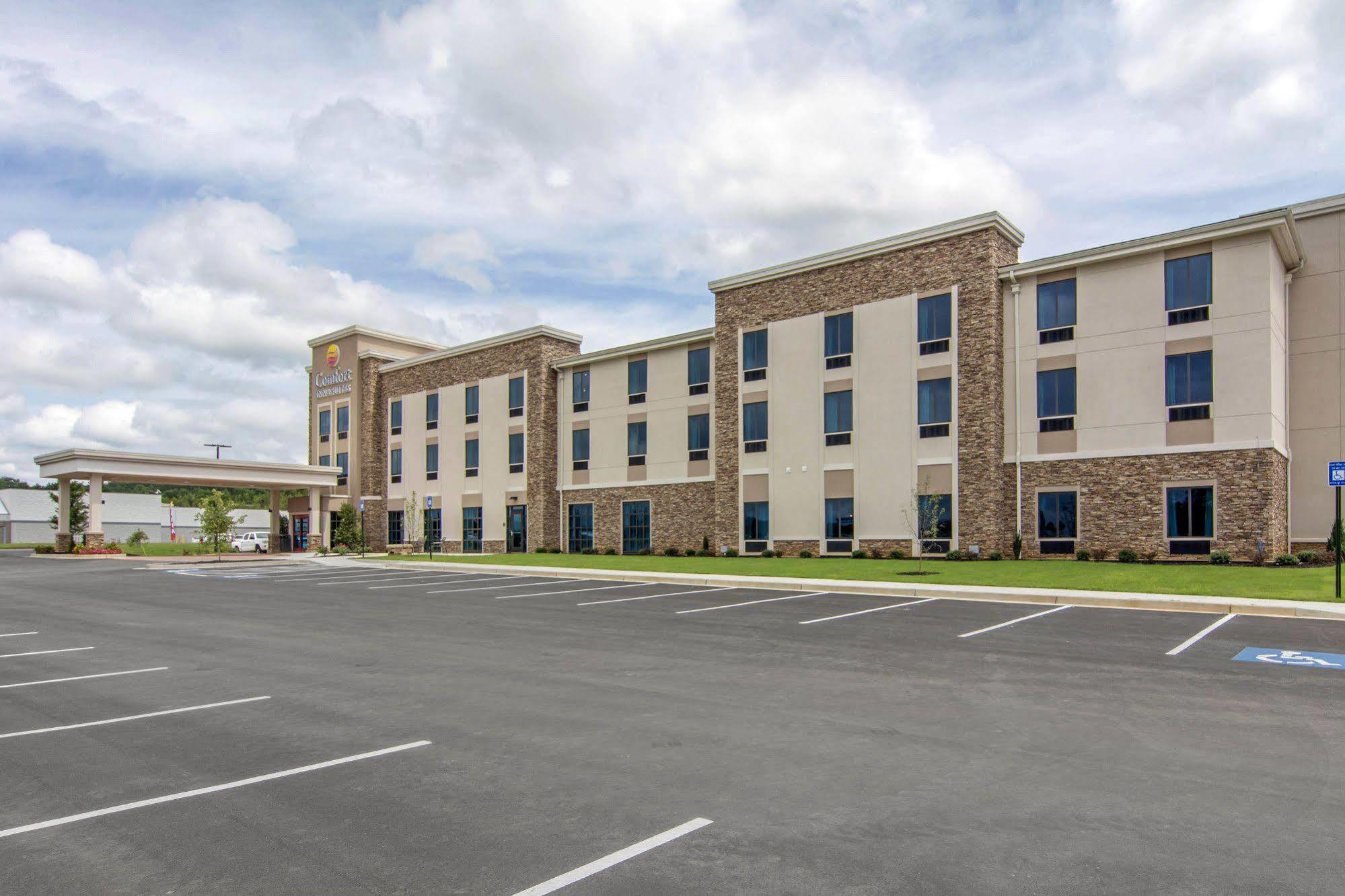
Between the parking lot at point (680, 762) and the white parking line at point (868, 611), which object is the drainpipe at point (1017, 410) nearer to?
the white parking line at point (868, 611)

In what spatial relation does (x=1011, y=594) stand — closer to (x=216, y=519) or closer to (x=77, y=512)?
(x=216, y=519)

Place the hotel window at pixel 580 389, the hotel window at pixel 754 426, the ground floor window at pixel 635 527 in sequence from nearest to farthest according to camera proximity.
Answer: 1. the hotel window at pixel 754 426
2. the ground floor window at pixel 635 527
3. the hotel window at pixel 580 389

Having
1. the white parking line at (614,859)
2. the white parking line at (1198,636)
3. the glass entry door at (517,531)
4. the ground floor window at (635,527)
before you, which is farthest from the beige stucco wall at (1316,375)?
the glass entry door at (517,531)

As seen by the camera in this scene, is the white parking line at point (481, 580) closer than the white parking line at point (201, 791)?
No

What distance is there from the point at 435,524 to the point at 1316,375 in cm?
4235

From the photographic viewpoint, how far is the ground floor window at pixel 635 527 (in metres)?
40.2

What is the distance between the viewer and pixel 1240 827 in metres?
4.93

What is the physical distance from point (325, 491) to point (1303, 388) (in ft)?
171

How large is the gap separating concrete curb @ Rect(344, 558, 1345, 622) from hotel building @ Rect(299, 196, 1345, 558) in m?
8.21

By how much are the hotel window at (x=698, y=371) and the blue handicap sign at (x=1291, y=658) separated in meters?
28.2

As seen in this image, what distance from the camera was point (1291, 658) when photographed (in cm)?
1064

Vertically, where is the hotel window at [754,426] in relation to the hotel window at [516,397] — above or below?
below

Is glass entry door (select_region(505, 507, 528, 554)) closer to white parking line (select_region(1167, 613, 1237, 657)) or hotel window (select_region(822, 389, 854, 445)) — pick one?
hotel window (select_region(822, 389, 854, 445))

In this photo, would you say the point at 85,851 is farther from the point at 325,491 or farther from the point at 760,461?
the point at 325,491
